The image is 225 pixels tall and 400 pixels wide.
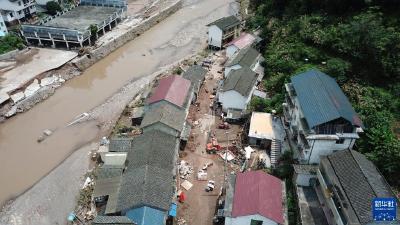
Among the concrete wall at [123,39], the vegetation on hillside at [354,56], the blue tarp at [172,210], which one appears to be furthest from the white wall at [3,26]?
the blue tarp at [172,210]

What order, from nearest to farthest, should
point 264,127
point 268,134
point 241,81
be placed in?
point 268,134
point 264,127
point 241,81

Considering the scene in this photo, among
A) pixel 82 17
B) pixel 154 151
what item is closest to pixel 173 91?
Result: pixel 154 151

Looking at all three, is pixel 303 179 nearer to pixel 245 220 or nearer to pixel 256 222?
pixel 256 222

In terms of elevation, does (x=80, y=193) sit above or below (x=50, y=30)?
below

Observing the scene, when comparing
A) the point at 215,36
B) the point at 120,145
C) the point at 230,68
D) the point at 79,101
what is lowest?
the point at 79,101

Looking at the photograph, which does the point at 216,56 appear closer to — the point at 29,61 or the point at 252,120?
the point at 252,120

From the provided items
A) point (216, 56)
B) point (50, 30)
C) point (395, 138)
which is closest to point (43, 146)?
point (50, 30)
